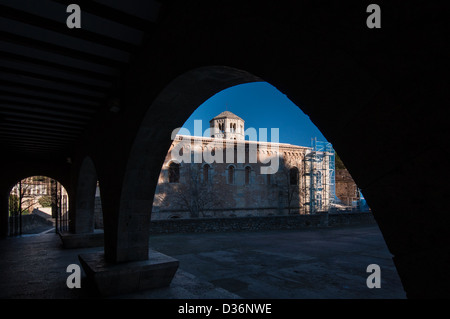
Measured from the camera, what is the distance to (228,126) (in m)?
37.3

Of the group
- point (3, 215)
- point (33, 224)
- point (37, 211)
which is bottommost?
point (37, 211)

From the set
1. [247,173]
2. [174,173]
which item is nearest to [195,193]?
[174,173]

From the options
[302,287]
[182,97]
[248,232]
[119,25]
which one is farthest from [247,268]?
[248,232]

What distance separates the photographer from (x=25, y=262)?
7.26 metres

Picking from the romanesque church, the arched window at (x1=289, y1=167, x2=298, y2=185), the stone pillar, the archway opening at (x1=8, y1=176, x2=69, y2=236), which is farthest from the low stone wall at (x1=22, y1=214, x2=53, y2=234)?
the arched window at (x1=289, y1=167, x2=298, y2=185)

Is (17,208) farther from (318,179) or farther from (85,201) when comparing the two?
(318,179)

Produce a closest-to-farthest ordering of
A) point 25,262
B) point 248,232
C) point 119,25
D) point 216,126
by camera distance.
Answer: point 119,25 < point 25,262 < point 248,232 < point 216,126

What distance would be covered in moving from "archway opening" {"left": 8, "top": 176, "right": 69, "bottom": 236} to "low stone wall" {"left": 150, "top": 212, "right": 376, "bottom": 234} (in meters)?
4.95

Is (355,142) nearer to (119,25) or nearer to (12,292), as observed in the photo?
(119,25)

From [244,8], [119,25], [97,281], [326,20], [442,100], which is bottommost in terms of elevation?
[97,281]

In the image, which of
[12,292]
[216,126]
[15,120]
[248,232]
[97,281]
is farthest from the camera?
[216,126]

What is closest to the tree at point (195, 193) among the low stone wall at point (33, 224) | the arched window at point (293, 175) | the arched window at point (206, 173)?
the arched window at point (206, 173)

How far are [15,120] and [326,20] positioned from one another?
7.38m

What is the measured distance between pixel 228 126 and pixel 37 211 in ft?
77.5
